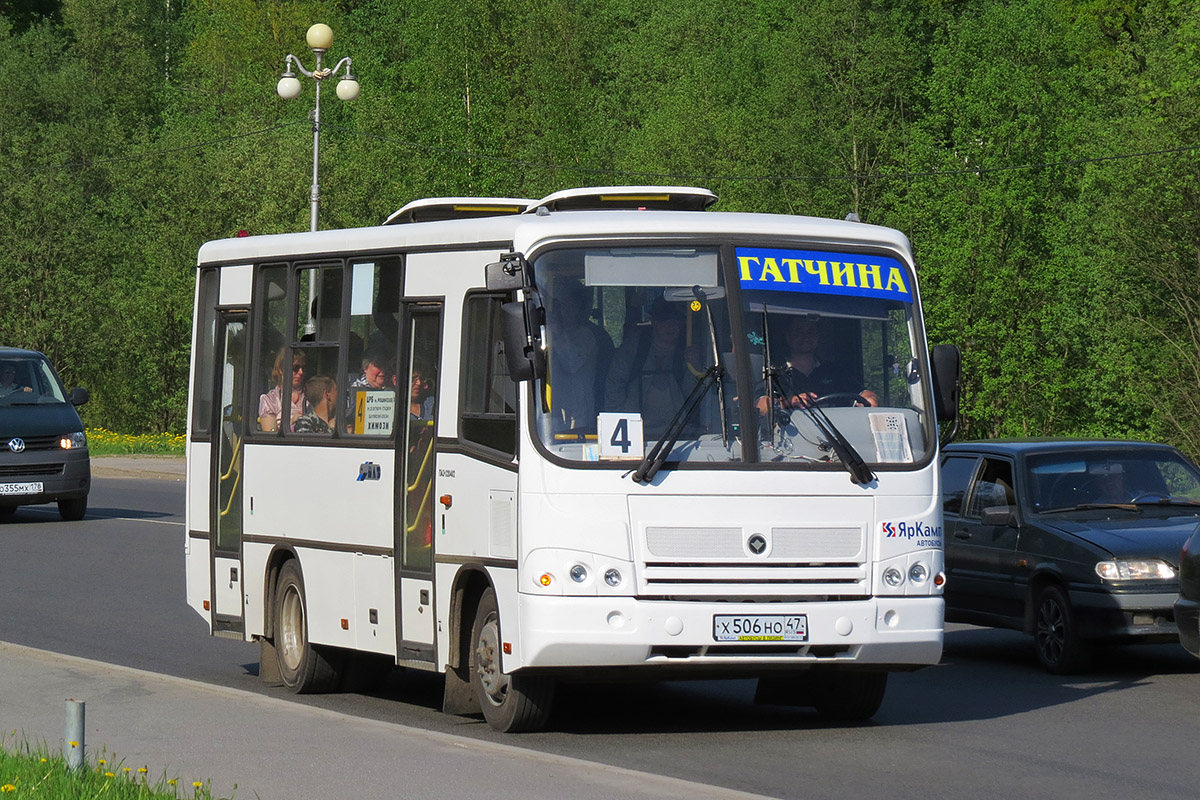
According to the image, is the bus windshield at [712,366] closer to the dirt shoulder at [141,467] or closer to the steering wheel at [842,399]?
the steering wheel at [842,399]

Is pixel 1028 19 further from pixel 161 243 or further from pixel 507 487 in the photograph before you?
pixel 507 487

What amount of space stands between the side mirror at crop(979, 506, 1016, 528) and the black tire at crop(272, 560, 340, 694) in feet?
15.3

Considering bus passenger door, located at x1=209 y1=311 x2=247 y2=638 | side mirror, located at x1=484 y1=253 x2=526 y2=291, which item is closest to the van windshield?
bus passenger door, located at x1=209 y1=311 x2=247 y2=638

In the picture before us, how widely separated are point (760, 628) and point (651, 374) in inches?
54.7

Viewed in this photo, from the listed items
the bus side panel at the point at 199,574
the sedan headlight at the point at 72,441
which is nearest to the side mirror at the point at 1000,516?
the bus side panel at the point at 199,574

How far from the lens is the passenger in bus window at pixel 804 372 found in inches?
411

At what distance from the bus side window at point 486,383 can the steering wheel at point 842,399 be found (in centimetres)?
162

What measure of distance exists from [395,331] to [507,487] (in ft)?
6.01

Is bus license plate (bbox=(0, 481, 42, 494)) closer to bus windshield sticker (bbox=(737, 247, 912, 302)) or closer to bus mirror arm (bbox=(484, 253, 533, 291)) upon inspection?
bus mirror arm (bbox=(484, 253, 533, 291))

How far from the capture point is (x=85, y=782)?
7680 millimetres

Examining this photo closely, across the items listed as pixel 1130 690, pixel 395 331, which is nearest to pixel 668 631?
pixel 395 331

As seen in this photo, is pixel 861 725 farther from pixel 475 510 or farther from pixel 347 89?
pixel 347 89

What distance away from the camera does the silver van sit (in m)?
27.1

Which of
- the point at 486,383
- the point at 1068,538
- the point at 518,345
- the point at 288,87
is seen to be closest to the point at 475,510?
the point at 486,383
